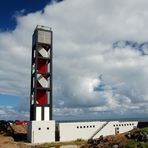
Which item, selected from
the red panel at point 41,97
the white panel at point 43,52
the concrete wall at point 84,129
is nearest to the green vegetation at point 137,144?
the concrete wall at point 84,129

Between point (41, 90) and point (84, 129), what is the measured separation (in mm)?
15833

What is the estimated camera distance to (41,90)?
7219 cm

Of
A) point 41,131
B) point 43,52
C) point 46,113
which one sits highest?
point 43,52

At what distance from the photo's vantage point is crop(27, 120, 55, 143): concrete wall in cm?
6781

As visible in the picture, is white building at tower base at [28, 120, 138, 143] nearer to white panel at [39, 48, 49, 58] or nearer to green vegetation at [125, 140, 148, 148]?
white panel at [39, 48, 49, 58]

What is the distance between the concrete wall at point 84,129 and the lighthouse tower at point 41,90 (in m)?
3.39

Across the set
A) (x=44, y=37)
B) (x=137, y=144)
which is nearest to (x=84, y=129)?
(x=44, y=37)

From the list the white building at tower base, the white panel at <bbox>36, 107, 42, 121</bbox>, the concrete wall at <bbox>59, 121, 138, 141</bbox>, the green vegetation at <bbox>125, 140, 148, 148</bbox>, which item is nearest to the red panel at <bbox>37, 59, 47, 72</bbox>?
the white panel at <bbox>36, 107, 42, 121</bbox>

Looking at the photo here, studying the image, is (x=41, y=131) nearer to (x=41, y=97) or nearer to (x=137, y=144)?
(x=41, y=97)

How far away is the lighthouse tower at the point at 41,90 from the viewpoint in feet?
225

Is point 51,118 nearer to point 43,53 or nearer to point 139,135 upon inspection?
point 43,53

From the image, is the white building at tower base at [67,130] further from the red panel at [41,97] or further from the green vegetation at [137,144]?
the green vegetation at [137,144]

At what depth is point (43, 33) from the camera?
7500 cm

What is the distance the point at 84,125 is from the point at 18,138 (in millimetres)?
Result: 18548
